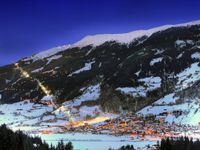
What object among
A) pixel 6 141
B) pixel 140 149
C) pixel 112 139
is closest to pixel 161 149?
pixel 140 149

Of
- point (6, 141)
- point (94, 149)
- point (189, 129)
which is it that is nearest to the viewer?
point (6, 141)

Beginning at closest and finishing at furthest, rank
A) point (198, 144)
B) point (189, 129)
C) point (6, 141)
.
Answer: point (6, 141)
point (198, 144)
point (189, 129)

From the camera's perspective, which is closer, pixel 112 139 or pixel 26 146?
pixel 26 146

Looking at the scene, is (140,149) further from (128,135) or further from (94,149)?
(128,135)

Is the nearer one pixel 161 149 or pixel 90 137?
pixel 161 149

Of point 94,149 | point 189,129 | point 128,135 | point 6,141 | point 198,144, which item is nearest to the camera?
point 6,141

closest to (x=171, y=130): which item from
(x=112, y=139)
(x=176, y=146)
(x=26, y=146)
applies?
(x=112, y=139)

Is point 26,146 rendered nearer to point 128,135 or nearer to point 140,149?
point 140,149

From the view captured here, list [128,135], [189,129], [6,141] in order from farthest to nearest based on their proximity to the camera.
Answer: [128,135]
[189,129]
[6,141]
